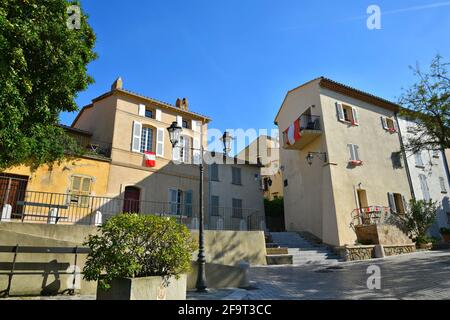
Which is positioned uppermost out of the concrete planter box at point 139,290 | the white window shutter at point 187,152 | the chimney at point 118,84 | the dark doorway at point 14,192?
the chimney at point 118,84

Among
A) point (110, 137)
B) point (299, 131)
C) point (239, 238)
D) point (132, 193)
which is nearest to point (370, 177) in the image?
point (299, 131)

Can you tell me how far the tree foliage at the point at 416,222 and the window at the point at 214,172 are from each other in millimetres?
11737

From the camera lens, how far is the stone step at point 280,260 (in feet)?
42.8

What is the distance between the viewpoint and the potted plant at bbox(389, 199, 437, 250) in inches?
666

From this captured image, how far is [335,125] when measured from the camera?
18.2 metres

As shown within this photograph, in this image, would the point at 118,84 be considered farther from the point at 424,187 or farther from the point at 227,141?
the point at 424,187

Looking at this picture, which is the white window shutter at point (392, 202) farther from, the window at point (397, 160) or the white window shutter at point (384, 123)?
the white window shutter at point (384, 123)

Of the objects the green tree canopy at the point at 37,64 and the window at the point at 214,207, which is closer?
the green tree canopy at the point at 37,64

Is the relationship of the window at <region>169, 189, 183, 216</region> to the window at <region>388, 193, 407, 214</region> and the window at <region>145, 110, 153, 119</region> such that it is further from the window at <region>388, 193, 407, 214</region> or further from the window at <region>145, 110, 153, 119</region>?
the window at <region>388, 193, 407, 214</region>

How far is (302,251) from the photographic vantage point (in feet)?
46.2

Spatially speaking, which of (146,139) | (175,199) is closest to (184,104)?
(146,139)

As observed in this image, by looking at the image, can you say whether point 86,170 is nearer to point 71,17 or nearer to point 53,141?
point 53,141

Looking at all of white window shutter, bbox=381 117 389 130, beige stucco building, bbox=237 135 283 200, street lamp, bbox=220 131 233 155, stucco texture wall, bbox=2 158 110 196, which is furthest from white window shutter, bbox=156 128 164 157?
white window shutter, bbox=381 117 389 130

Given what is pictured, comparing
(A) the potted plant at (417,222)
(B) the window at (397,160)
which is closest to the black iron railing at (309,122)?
(B) the window at (397,160)
